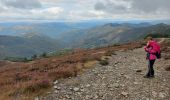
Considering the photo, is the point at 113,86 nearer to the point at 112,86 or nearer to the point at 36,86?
the point at 112,86

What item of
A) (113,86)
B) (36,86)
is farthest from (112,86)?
(36,86)

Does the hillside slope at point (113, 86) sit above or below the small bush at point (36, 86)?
below

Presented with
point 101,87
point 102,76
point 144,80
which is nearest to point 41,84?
point 101,87

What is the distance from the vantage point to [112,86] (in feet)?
55.3

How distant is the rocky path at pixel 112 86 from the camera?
1520cm

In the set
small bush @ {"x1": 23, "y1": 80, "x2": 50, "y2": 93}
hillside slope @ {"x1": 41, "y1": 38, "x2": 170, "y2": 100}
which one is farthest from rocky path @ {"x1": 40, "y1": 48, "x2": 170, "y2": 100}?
small bush @ {"x1": 23, "y1": 80, "x2": 50, "y2": 93}

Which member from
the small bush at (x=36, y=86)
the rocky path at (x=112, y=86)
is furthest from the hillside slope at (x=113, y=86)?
the small bush at (x=36, y=86)

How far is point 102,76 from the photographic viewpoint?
63.5 ft

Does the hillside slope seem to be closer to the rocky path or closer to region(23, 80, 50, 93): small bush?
the rocky path

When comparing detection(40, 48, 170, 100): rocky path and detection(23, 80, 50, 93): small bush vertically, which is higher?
detection(23, 80, 50, 93): small bush

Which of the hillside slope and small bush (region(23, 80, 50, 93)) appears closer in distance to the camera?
the hillside slope

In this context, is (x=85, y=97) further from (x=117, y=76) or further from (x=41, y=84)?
(x=117, y=76)

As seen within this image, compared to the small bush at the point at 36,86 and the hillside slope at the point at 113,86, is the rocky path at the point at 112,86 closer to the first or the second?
the hillside slope at the point at 113,86

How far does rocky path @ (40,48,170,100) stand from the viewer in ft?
49.9
